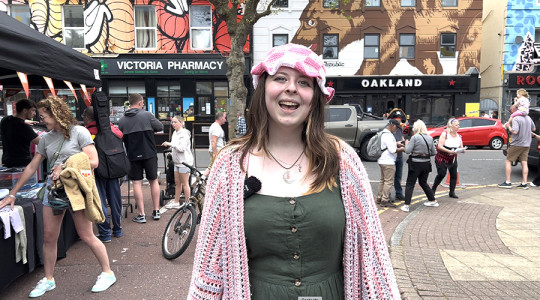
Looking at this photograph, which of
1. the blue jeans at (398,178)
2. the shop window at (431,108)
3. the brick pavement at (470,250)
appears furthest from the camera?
A: the shop window at (431,108)

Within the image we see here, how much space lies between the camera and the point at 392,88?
21.3 meters

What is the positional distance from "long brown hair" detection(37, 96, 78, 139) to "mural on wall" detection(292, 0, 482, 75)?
18.3 metres

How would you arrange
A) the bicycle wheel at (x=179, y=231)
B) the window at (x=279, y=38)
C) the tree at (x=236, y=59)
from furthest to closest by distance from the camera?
1. the window at (x=279, y=38)
2. the tree at (x=236, y=59)
3. the bicycle wheel at (x=179, y=231)

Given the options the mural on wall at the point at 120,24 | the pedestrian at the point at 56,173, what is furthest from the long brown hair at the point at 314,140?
the mural on wall at the point at 120,24

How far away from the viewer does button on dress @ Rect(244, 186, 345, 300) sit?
1.65 m

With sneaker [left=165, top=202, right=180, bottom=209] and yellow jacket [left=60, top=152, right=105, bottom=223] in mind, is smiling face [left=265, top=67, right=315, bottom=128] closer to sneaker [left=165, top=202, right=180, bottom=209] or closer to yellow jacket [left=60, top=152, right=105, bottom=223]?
yellow jacket [left=60, top=152, right=105, bottom=223]

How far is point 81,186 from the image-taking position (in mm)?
3766

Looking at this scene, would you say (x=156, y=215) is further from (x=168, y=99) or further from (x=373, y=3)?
(x=373, y=3)

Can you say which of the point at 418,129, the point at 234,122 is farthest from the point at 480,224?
the point at 234,122

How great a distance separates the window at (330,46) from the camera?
21312 millimetres

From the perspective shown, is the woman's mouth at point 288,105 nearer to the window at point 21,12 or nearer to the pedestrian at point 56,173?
the pedestrian at point 56,173

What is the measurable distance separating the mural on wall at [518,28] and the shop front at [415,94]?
10.7ft

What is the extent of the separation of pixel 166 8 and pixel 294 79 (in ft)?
66.8

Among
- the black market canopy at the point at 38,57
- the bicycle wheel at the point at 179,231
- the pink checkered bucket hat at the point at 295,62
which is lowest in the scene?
the bicycle wheel at the point at 179,231
